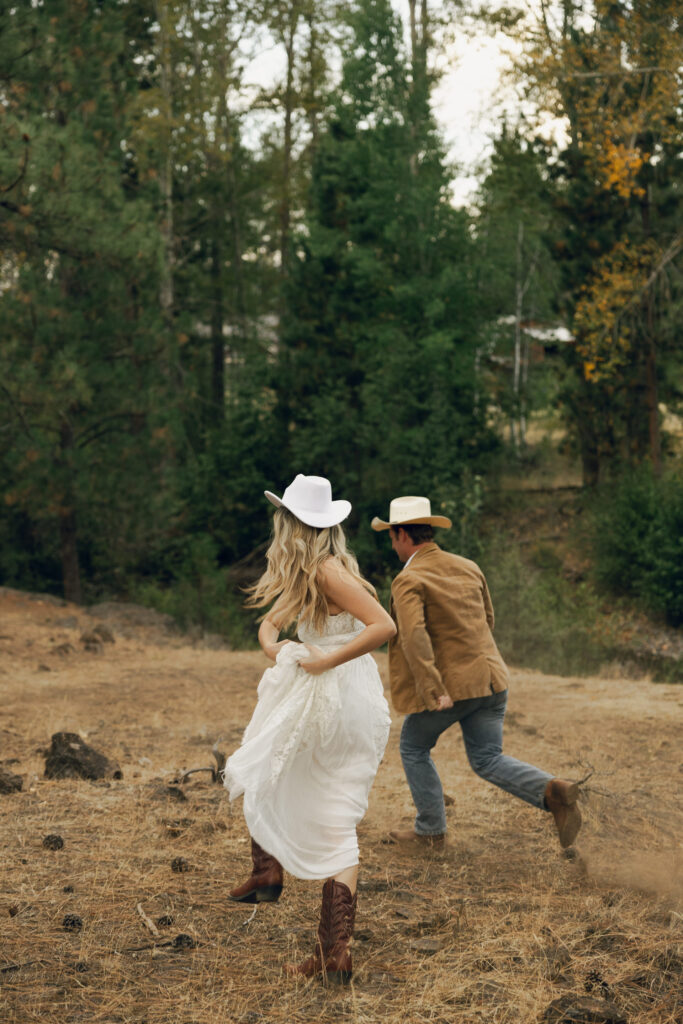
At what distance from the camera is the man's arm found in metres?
5.16

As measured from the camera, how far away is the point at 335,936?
12.1ft

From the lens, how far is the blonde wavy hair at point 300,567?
4043mm

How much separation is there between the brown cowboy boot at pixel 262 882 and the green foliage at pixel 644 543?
58.7 feet

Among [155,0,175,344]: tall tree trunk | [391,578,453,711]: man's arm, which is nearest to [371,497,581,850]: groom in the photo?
[391,578,453,711]: man's arm

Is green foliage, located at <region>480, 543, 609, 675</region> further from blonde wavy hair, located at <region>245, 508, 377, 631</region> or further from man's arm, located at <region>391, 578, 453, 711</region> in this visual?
blonde wavy hair, located at <region>245, 508, 377, 631</region>

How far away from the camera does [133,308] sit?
65.1ft

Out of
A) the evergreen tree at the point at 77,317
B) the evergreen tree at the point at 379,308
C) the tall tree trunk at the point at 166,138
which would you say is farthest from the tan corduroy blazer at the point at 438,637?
the tall tree trunk at the point at 166,138

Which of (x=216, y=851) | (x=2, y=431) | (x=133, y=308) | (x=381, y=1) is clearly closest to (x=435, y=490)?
(x=133, y=308)

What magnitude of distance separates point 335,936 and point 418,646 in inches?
67.9

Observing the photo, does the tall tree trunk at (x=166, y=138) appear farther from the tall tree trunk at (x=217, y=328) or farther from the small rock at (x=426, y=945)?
the small rock at (x=426, y=945)

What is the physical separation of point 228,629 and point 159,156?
1048cm

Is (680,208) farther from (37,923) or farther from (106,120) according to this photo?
(37,923)

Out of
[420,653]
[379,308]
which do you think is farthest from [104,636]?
[379,308]

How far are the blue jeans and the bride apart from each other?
1343 millimetres
